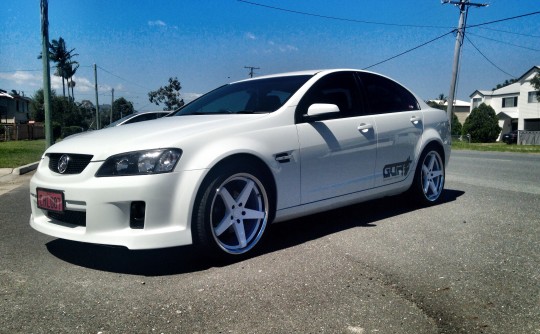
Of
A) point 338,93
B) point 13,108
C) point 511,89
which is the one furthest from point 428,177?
point 13,108

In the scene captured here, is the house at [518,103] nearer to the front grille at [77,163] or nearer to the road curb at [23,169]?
the road curb at [23,169]

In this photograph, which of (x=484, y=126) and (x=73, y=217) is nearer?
(x=73, y=217)

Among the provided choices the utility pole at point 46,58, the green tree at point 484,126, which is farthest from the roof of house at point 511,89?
the utility pole at point 46,58

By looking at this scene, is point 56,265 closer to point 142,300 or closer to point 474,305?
point 142,300

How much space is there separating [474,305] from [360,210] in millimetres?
2741

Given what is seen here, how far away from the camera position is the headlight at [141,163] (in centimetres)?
313

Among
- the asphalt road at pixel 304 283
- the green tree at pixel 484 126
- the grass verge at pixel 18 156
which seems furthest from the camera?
the green tree at pixel 484 126

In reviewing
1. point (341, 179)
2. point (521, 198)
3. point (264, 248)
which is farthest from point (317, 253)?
point (521, 198)

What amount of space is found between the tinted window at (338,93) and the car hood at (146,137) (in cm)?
70

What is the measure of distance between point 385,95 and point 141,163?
3.00 meters

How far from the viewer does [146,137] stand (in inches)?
131

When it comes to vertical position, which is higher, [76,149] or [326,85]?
[326,85]

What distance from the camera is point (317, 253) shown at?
11.9ft

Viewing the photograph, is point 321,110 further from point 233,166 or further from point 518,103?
point 518,103
